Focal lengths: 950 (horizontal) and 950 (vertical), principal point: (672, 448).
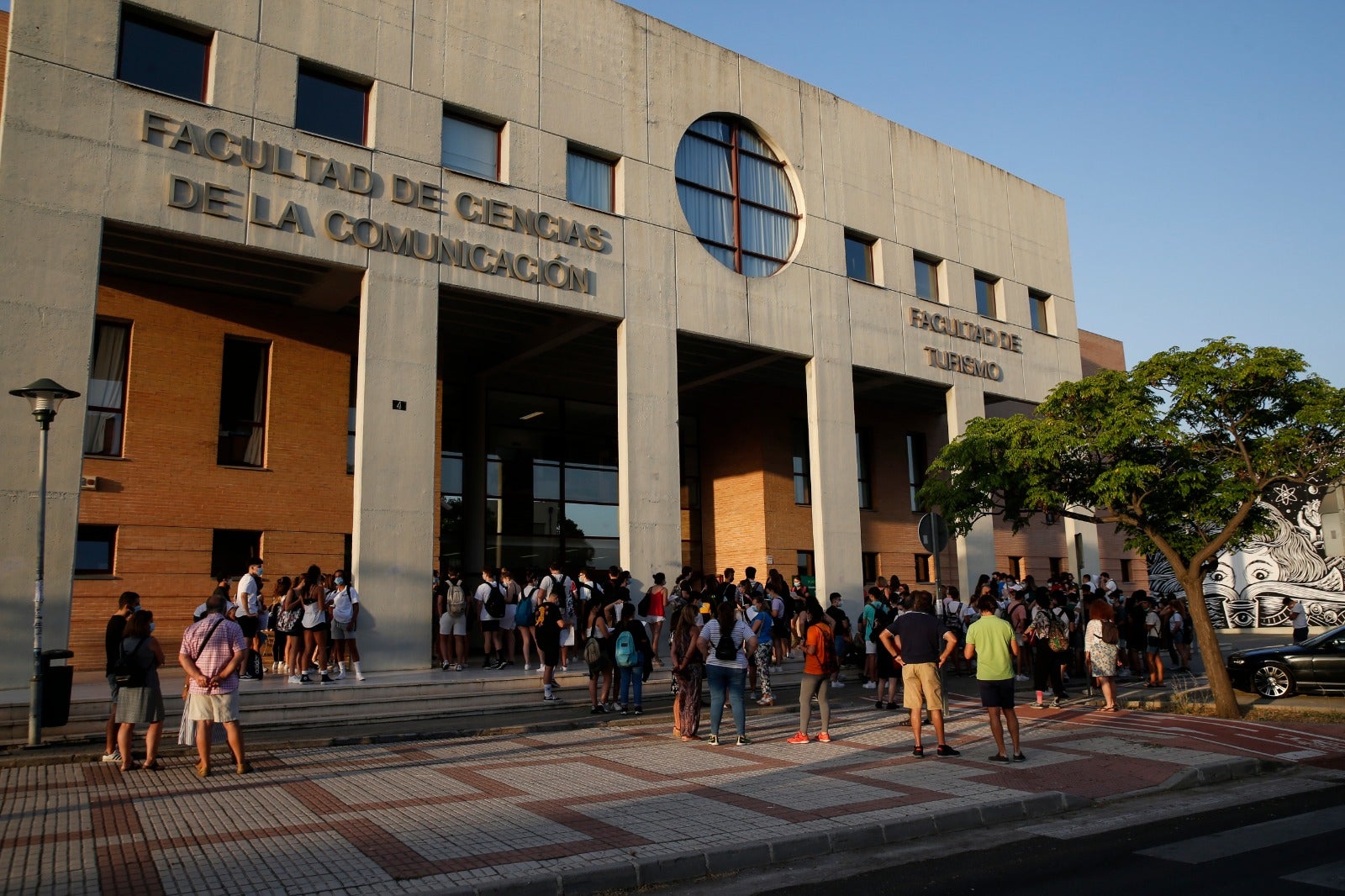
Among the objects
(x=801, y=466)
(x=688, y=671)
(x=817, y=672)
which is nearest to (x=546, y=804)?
(x=688, y=671)

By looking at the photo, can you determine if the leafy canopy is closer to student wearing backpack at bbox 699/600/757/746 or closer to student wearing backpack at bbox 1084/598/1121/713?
student wearing backpack at bbox 1084/598/1121/713

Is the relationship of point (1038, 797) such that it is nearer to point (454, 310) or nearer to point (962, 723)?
point (962, 723)

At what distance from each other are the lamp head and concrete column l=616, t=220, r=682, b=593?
31.9 feet

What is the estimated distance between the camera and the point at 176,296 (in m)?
18.5

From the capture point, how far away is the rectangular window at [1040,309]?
1161 inches

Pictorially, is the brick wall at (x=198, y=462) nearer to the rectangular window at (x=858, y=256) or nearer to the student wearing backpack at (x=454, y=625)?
the student wearing backpack at (x=454, y=625)

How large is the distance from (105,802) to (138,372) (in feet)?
39.0

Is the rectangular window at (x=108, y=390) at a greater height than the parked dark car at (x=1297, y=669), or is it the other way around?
the rectangular window at (x=108, y=390)

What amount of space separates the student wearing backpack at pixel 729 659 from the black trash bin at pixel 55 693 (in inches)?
284

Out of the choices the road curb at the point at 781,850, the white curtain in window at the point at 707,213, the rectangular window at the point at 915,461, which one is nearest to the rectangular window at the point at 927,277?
the rectangular window at the point at 915,461

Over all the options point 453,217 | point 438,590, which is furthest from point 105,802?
point 453,217

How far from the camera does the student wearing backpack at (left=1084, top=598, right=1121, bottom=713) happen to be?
14281mm

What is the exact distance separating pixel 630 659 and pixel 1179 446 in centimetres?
917

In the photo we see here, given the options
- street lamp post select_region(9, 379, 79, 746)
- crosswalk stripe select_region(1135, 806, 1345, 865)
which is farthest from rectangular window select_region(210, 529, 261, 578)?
crosswalk stripe select_region(1135, 806, 1345, 865)
